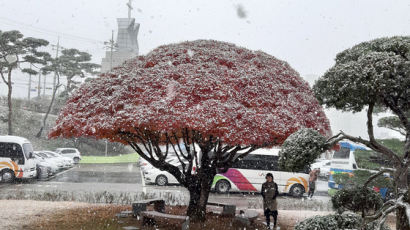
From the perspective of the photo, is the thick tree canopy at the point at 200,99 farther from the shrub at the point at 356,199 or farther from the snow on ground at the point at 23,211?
the snow on ground at the point at 23,211

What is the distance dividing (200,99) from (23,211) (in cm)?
635

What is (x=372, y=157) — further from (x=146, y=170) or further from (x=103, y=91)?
(x=146, y=170)

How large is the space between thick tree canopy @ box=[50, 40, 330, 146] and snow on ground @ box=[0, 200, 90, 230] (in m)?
2.35

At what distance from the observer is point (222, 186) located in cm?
1897

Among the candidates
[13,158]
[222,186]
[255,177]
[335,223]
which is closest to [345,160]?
[255,177]

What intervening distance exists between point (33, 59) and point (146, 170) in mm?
16097

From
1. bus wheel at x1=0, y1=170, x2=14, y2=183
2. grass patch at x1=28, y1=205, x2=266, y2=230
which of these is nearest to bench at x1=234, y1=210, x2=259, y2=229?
grass patch at x1=28, y1=205, x2=266, y2=230

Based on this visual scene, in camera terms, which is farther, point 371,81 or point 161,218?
point 161,218

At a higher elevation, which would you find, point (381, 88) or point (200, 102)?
point (200, 102)

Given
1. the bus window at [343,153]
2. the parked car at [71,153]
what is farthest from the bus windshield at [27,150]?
the bus window at [343,153]

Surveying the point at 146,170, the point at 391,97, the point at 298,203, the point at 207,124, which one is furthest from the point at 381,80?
the point at 146,170

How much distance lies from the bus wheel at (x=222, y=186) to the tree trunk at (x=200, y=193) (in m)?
8.90

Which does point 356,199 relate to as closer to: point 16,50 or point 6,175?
point 6,175

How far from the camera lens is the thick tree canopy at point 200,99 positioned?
7586mm
